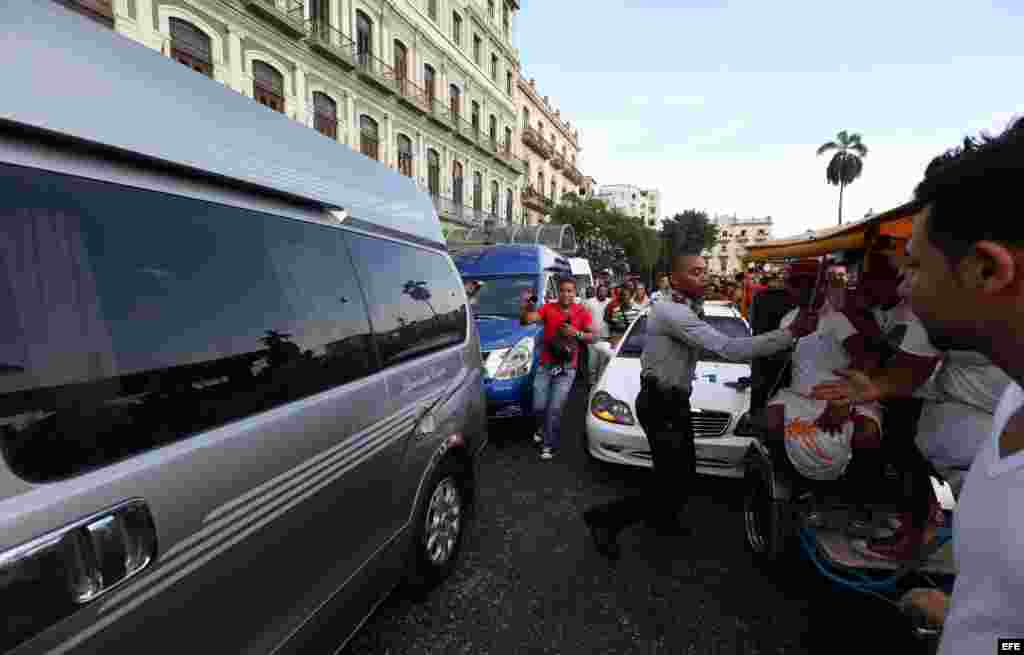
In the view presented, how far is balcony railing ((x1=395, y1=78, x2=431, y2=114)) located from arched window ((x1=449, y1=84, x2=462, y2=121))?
8.52ft

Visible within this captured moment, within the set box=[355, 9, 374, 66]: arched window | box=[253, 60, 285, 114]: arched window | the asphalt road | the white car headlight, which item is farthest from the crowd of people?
box=[355, 9, 374, 66]: arched window

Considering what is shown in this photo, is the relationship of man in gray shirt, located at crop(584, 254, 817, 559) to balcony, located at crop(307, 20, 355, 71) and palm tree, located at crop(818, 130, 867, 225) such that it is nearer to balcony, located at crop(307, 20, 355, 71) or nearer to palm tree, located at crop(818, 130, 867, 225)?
balcony, located at crop(307, 20, 355, 71)

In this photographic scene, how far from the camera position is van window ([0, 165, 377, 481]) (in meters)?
0.99

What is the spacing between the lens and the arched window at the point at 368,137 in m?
18.9

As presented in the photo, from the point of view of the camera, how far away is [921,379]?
7.24 ft

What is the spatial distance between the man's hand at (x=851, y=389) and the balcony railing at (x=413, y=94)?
Answer: 21208 mm

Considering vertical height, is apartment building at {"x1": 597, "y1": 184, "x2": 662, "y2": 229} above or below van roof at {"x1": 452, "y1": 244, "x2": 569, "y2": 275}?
above

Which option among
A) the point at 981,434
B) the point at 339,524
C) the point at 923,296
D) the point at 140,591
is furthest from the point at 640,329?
the point at 140,591

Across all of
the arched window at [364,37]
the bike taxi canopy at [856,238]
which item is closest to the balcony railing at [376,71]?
the arched window at [364,37]

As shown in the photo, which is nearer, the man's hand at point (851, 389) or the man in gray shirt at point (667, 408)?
the man's hand at point (851, 389)

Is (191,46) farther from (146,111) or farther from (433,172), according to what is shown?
(146,111)

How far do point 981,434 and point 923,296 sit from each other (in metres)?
1.84

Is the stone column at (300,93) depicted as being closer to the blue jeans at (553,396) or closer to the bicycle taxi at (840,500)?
the blue jeans at (553,396)

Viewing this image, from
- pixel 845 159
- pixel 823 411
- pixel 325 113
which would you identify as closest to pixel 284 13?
pixel 325 113
